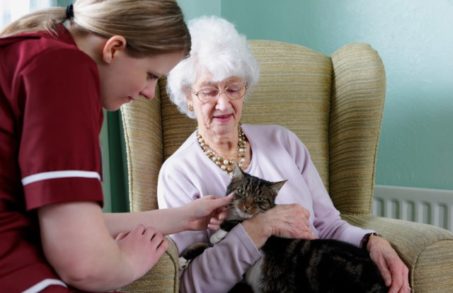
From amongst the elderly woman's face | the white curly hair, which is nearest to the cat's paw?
the elderly woman's face

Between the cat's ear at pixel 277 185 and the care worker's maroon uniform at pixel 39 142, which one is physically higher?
the care worker's maroon uniform at pixel 39 142

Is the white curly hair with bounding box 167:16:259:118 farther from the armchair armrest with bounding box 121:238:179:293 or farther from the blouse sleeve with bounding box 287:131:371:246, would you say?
the armchair armrest with bounding box 121:238:179:293

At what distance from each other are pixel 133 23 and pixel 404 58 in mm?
1638

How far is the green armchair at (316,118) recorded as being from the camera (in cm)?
176

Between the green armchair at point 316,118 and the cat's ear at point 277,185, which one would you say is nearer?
the cat's ear at point 277,185

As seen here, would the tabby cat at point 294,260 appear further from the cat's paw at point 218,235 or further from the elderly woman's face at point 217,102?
the elderly woman's face at point 217,102

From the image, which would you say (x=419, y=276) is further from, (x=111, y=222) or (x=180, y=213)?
(x=111, y=222)

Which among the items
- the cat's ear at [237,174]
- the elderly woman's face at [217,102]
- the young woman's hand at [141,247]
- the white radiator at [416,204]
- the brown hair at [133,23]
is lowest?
the white radiator at [416,204]

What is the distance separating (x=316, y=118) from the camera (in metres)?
1.97

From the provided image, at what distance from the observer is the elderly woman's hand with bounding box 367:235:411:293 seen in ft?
4.36

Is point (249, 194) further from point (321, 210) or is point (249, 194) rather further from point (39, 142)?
point (39, 142)

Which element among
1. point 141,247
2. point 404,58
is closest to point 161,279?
point 141,247

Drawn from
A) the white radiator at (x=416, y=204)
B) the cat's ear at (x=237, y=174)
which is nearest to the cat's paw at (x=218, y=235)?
the cat's ear at (x=237, y=174)

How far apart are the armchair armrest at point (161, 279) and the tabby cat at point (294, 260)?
257mm
